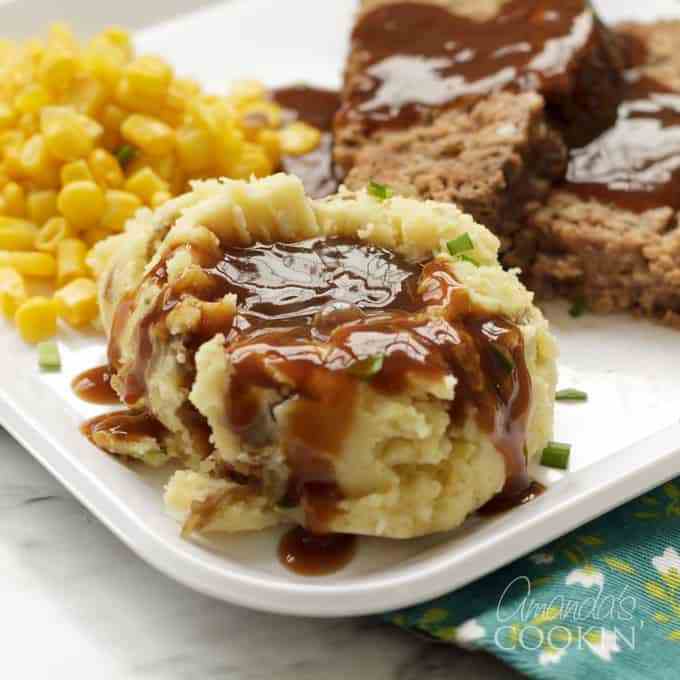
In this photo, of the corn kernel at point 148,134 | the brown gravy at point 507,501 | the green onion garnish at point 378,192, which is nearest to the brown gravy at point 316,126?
the corn kernel at point 148,134

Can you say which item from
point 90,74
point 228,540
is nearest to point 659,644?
point 228,540

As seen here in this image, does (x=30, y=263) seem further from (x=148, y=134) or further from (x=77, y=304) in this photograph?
(x=148, y=134)

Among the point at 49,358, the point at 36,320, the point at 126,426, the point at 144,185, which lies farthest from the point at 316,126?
the point at 126,426

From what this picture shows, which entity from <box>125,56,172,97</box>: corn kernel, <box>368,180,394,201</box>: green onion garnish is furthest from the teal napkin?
<box>125,56,172,97</box>: corn kernel

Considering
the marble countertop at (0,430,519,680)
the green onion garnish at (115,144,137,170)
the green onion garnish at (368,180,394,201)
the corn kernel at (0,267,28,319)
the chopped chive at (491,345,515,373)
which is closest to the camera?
the marble countertop at (0,430,519,680)

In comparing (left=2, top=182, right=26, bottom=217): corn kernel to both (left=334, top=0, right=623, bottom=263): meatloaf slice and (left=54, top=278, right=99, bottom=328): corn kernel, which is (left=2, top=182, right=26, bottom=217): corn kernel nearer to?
(left=54, top=278, right=99, bottom=328): corn kernel
